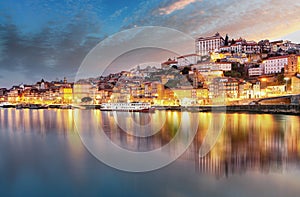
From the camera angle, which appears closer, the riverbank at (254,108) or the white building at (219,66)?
the riverbank at (254,108)

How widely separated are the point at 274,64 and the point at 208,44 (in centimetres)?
1052

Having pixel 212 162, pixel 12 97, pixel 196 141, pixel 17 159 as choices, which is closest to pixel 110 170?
pixel 212 162

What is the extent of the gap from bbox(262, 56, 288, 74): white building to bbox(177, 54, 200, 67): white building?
7.75 meters

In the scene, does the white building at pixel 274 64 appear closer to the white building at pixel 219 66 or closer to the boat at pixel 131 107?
the white building at pixel 219 66

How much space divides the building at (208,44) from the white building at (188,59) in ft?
6.70

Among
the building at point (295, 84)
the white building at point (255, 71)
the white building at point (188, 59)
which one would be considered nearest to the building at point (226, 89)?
the building at point (295, 84)

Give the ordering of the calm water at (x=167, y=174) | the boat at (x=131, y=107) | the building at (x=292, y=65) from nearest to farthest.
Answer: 1. the calm water at (x=167, y=174)
2. the boat at (x=131, y=107)
3. the building at (x=292, y=65)

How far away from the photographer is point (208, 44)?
1226 inches

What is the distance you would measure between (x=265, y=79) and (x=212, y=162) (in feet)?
59.0

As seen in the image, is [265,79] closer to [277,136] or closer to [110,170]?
[277,136]

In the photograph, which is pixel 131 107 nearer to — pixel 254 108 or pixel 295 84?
pixel 254 108

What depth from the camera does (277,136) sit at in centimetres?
628

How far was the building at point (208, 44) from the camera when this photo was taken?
3055 centimetres

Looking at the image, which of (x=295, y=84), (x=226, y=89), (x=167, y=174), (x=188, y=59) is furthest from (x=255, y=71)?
(x=167, y=174)
